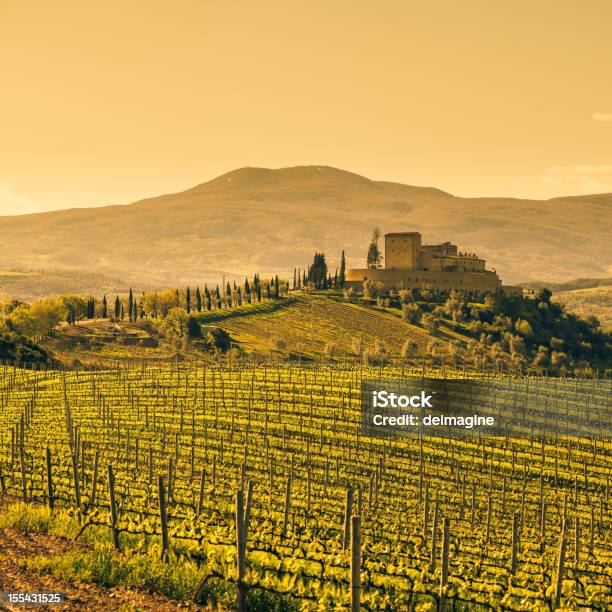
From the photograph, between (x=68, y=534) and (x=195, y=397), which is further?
(x=195, y=397)

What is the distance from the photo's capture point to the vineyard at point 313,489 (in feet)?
67.0

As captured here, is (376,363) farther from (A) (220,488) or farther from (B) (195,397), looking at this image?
(A) (220,488)

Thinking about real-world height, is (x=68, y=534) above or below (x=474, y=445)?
above

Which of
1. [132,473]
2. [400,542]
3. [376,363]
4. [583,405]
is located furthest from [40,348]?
[400,542]

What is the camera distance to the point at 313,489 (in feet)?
144

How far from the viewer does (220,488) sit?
3972 cm

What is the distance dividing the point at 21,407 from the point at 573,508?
46.8 meters

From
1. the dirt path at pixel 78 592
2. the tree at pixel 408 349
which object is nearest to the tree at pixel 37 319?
the tree at pixel 408 349

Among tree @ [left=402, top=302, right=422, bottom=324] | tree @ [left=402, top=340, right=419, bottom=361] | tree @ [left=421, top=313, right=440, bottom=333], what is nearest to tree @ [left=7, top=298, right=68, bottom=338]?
tree @ [left=402, top=340, right=419, bottom=361]

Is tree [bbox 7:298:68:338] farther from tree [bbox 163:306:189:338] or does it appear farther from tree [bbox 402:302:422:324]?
tree [bbox 402:302:422:324]

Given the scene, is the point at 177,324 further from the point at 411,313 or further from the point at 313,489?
the point at 313,489

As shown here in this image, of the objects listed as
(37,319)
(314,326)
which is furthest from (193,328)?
(314,326)

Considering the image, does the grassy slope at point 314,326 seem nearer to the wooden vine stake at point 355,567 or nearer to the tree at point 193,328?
the tree at point 193,328

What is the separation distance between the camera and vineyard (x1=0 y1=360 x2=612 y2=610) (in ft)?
67.0
